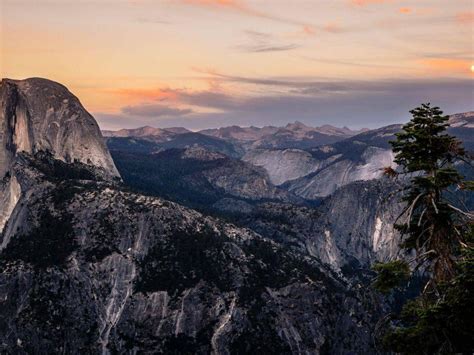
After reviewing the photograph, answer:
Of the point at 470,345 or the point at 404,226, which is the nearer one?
the point at 470,345

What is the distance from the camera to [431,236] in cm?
3669

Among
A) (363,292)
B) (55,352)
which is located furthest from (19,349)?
(363,292)

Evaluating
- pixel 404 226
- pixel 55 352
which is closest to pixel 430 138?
pixel 404 226

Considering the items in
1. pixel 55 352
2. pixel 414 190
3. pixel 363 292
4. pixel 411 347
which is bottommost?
pixel 55 352

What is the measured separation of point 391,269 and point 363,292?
257 cm

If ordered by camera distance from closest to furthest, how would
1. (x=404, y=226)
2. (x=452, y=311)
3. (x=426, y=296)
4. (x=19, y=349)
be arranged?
(x=452, y=311)
(x=426, y=296)
(x=404, y=226)
(x=19, y=349)

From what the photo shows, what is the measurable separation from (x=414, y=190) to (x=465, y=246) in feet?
19.7

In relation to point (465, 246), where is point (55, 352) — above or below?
below

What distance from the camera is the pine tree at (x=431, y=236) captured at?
34344 millimetres

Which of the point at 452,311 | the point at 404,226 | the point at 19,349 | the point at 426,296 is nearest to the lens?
the point at 452,311

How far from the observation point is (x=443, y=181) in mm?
35781

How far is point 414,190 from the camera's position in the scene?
38812 millimetres

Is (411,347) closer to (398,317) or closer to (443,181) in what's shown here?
(398,317)

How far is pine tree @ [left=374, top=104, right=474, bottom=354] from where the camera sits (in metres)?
34.3
